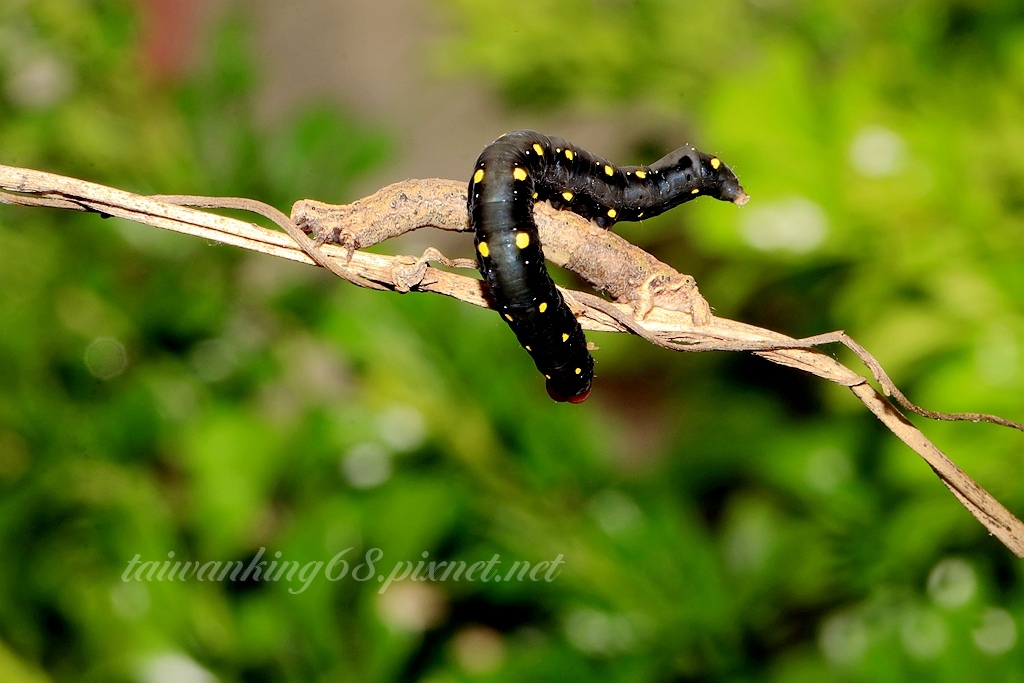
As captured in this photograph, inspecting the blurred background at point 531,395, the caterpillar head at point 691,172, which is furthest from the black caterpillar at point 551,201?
the blurred background at point 531,395

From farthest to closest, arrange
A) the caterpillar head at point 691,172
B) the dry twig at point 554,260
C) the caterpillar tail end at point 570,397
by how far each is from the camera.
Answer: the caterpillar head at point 691,172
the caterpillar tail end at point 570,397
the dry twig at point 554,260

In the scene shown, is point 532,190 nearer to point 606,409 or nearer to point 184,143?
point 184,143

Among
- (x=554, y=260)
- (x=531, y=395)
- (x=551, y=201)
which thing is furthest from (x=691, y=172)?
(x=531, y=395)

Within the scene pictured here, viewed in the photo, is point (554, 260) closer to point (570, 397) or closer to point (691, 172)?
point (570, 397)

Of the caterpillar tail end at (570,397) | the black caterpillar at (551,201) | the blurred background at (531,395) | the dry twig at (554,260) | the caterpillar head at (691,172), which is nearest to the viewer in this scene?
the dry twig at (554,260)

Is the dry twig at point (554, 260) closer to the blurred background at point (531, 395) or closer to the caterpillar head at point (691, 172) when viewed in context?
the caterpillar head at point (691, 172)

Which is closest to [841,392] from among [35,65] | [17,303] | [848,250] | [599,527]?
[848,250]
